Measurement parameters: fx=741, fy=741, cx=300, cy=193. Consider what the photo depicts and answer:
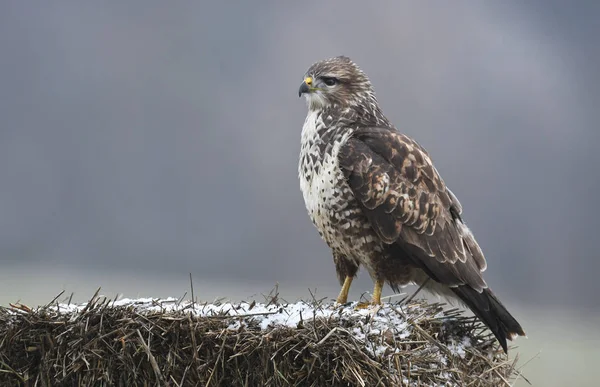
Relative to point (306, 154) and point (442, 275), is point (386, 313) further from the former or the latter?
point (306, 154)

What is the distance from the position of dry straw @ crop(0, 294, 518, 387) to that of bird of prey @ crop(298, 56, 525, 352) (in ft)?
1.71

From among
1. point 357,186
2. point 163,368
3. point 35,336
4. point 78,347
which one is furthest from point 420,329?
point 35,336

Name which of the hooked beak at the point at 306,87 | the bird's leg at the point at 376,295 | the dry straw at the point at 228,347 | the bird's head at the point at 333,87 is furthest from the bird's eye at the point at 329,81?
the dry straw at the point at 228,347

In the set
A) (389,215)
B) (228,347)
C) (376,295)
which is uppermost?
(389,215)

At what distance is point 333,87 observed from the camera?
6566 millimetres

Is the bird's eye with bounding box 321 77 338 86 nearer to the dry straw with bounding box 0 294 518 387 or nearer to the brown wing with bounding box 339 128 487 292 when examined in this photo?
the brown wing with bounding box 339 128 487 292

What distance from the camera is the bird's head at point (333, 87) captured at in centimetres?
655

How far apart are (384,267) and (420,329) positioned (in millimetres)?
989

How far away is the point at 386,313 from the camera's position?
5.17 meters

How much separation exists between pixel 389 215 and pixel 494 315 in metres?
1.10

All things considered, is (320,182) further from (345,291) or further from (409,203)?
(345,291)

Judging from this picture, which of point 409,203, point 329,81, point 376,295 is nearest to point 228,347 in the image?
point 376,295

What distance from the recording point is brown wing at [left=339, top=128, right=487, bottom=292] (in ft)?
19.1

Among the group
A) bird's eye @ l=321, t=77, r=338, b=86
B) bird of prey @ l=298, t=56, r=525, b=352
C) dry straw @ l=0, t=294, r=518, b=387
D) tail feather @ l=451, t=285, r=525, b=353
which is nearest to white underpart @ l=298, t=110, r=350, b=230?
bird of prey @ l=298, t=56, r=525, b=352
